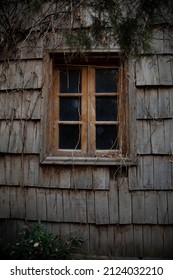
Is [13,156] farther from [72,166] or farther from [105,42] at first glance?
[105,42]

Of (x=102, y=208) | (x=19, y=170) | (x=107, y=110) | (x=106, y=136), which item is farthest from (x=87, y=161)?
(x=19, y=170)

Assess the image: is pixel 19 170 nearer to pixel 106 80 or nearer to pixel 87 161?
pixel 87 161

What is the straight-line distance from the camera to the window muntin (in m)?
3.16

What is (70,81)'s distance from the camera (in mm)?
3246

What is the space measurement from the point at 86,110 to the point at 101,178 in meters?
0.73

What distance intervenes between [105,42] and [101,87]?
47 cm

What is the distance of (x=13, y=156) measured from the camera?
122 inches

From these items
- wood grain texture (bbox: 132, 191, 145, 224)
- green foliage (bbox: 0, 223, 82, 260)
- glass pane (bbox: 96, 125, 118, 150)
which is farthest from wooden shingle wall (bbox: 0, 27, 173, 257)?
glass pane (bbox: 96, 125, 118, 150)

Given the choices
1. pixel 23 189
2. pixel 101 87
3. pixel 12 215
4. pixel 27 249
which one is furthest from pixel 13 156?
pixel 101 87

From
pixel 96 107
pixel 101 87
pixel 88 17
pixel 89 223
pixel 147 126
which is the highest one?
pixel 88 17

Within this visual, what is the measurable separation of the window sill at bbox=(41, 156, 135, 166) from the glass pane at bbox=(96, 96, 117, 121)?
46 centimetres
